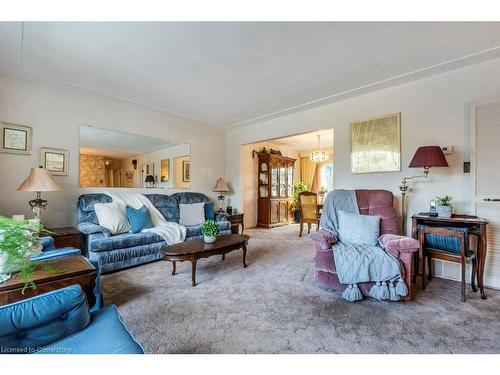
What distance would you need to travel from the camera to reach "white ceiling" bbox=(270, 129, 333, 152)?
19.2 ft

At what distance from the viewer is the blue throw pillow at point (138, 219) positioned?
3314 millimetres

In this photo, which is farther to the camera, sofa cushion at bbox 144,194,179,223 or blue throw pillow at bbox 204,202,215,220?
blue throw pillow at bbox 204,202,215,220

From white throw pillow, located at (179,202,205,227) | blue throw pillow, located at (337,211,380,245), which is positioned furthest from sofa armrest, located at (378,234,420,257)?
white throw pillow, located at (179,202,205,227)

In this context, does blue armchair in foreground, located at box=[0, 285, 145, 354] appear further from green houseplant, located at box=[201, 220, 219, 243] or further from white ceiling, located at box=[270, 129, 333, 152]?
white ceiling, located at box=[270, 129, 333, 152]

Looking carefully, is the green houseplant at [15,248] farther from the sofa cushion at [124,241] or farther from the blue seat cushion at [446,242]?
the blue seat cushion at [446,242]

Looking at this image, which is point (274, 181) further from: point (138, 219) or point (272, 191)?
point (138, 219)

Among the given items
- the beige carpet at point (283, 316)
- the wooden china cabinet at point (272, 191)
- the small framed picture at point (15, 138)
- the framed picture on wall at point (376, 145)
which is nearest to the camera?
the beige carpet at point (283, 316)

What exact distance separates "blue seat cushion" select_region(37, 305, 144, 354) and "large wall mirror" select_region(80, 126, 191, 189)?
3.10 m

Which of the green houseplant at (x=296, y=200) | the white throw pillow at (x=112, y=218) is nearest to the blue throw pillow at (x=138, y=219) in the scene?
the white throw pillow at (x=112, y=218)

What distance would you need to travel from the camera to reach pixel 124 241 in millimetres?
2963

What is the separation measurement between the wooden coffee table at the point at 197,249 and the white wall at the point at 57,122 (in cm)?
197

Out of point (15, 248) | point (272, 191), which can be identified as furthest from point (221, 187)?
point (15, 248)
